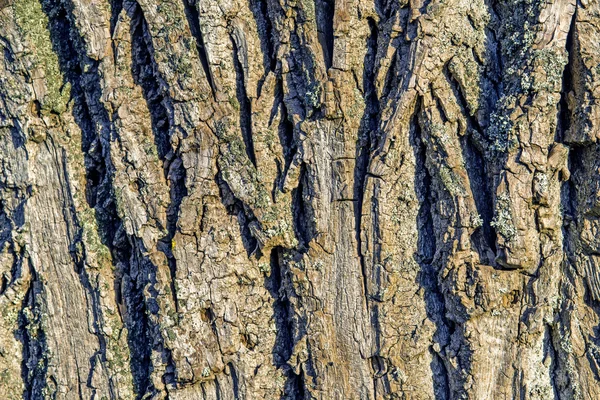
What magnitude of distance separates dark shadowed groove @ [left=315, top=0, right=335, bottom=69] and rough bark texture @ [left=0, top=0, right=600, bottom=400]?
0.01 m

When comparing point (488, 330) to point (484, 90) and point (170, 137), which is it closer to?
point (484, 90)

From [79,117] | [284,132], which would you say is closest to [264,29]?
[284,132]

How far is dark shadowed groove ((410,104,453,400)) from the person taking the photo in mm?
3182

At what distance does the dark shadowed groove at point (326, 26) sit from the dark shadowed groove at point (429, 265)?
615 millimetres

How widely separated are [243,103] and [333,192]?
760mm

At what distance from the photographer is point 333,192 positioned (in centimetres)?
321

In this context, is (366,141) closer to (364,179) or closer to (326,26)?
(364,179)

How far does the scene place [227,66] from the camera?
3.29 meters

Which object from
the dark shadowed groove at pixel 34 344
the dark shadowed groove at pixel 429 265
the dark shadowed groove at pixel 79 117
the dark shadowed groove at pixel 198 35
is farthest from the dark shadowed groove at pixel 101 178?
the dark shadowed groove at pixel 429 265

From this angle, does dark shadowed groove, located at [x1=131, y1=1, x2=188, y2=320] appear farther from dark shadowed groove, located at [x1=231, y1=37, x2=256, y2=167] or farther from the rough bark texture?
dark shadowed groove, located at [x1=231, y1=37, x2=256, y2=167]

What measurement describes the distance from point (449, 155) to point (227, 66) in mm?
1380

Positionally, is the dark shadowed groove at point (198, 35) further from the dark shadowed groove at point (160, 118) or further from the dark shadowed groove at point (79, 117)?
the dark shadowed groove at point (79, 117)

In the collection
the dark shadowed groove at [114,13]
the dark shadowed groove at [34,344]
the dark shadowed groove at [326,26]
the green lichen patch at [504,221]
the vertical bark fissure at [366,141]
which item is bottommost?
the dark shadowed groove at [34,344]

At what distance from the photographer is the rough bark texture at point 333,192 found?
3.09 meters
